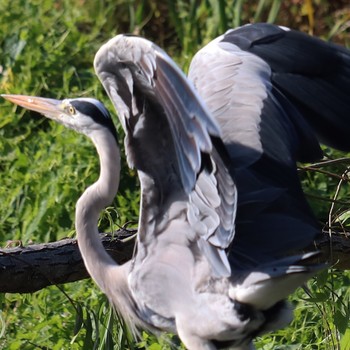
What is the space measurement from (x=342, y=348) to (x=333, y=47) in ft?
3.39

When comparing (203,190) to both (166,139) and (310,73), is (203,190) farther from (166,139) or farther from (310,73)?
(310,73)

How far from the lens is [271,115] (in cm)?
388

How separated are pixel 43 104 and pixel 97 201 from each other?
405 millimetres

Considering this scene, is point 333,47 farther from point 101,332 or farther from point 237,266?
point 101,332

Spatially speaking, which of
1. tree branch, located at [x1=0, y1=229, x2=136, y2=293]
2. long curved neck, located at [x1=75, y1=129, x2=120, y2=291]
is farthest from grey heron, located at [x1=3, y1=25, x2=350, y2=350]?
tree branch, located at [x1=0, y1=229, x2=136, y2=293]

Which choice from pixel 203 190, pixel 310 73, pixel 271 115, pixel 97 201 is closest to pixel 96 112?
pixel 97 201

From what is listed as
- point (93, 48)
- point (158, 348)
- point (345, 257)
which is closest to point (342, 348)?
point (345, 257)

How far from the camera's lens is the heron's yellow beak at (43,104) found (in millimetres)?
3824

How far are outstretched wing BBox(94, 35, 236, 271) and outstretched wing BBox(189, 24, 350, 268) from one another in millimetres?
181

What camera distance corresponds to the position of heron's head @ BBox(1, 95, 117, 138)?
12.0 ft

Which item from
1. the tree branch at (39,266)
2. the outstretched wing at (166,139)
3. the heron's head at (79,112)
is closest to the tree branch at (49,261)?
the tree branch at (39,266)

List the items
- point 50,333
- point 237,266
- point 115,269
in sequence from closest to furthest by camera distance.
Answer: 1. point 237,266
2. point 115,269
3. point 50,333

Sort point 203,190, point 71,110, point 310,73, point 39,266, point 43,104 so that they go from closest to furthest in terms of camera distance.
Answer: point 203,190 → point 39,266 → point 71,110 → point 43,104 → point 310,73

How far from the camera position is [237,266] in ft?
11.6
